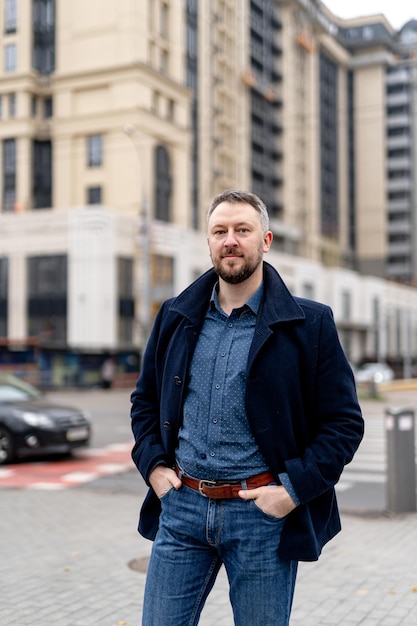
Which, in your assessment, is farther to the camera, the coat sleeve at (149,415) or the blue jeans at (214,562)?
the coat sleeve at (149,415)

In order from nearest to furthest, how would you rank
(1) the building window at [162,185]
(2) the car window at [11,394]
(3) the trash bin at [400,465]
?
1. (3) the trash bin at [400,465]
2. (2) the car window at [11,394]
3. (1) the building window at [162,185]

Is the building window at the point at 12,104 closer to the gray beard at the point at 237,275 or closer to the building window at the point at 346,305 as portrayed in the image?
the building window at the point at 346,305

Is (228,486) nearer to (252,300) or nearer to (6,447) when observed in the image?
(252,300)

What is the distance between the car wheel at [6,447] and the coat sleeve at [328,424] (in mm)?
10361

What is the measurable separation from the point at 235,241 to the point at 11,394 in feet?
38.6

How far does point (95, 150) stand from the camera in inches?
2072

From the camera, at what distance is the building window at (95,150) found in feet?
171

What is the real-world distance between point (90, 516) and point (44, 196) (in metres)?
49.7

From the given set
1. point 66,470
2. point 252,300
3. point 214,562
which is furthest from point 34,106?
point 214,562

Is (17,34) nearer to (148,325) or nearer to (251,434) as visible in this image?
(148,325)

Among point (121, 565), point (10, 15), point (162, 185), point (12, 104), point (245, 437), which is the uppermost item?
point (10, 15)

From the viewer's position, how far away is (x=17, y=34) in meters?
56.4

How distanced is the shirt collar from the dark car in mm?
10098

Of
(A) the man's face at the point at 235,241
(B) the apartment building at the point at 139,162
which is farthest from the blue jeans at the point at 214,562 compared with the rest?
(B) the apartment building at the point at 139,162
